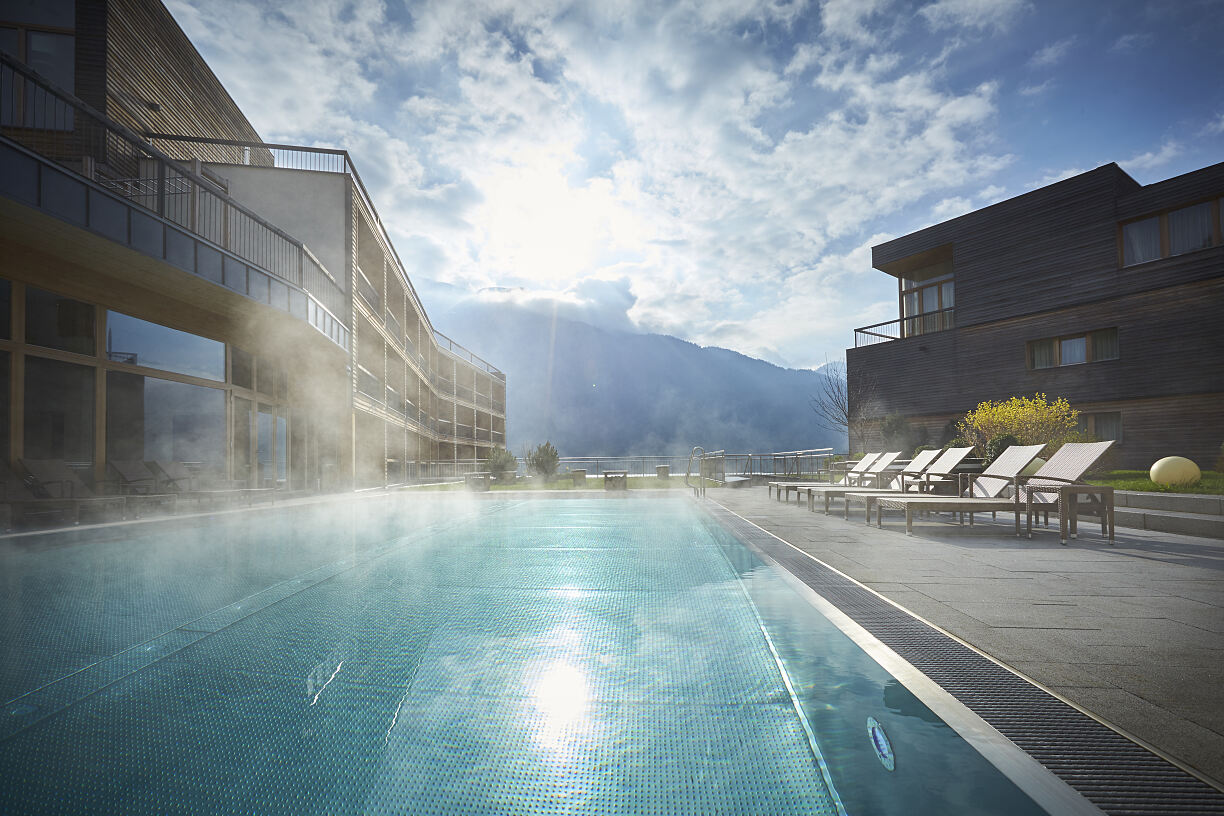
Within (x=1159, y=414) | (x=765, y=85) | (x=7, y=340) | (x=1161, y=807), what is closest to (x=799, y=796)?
(x=1161, y=807)

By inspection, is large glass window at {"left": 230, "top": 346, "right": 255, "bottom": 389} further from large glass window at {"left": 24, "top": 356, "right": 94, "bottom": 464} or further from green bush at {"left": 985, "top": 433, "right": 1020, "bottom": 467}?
green bush at {"left": 985, "top": 433, "right": 1020, "bottom": 467}

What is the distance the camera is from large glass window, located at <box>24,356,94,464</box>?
8.55 metres

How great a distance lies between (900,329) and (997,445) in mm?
9699

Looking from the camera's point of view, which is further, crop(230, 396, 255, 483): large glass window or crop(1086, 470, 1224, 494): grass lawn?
crop(230, 396, 255, 483): large glass window

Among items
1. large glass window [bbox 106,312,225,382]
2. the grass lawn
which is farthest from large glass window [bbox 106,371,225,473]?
the grass lawn

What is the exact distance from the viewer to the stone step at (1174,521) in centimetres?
581

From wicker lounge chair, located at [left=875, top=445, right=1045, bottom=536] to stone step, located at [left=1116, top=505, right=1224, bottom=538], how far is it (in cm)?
114

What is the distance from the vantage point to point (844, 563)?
4574 mm

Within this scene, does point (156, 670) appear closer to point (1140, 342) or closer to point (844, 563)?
point (844, 563)

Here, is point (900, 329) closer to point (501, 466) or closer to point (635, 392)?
point (501, 466)

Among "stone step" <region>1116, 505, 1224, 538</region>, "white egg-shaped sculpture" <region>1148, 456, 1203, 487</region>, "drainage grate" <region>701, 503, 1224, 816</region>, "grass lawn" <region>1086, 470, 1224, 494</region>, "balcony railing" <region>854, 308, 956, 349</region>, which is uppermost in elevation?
"balcony railing" <region>854, 308, 956, 349</region>

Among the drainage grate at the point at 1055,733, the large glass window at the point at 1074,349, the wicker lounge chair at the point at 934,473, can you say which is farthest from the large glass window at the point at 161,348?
the large glass window at the point at 1074,349

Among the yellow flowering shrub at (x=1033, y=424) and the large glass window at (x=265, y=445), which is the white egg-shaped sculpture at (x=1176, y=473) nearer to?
the yellow flowering shrub at (x=1033, y=424)

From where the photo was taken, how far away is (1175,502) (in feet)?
22.8
